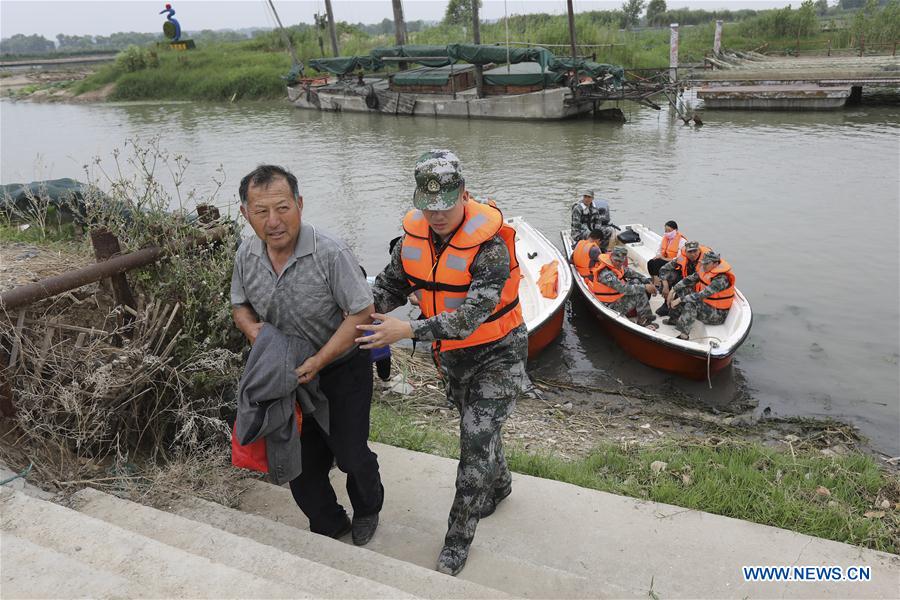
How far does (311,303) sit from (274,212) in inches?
15.4

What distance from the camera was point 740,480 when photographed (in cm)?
394

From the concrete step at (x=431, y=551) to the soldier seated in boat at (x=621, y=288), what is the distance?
17.1 feet

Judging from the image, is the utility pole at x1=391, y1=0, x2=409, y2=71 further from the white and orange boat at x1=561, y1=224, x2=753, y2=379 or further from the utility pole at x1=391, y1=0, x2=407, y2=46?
the white and orange boat at x1=561, y1=224, x2=753, y2=379

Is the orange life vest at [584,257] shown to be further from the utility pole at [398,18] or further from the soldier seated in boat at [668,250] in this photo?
the utility pole at [398,18]

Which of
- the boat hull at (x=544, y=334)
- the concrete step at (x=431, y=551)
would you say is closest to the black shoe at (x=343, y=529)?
the concrete step at (x=431, y=551)

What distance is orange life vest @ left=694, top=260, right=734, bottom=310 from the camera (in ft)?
24.3

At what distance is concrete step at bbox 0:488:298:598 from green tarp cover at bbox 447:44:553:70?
25522 mm

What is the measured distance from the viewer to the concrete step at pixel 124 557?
1963mm

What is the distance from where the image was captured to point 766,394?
24.0 feet

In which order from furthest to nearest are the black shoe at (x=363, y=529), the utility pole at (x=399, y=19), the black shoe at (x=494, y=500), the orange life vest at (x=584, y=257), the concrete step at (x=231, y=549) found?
the utility pole at (x=399, y=19)
the orange life vest at (x=584, y=257)
the black shoe at (x=494, y=500)
the black shoe at (x=363, y=529)
the concrete step at (x=231, y=549)

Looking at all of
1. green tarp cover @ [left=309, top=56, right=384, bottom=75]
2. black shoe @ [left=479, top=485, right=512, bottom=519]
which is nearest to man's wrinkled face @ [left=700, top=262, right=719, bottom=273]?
black shoe @ [left=479, top=485, right=512, bottom=519]

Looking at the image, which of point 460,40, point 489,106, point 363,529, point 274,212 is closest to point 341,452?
point 363,529

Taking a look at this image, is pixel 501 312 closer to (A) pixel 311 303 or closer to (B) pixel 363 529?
(A) pixel 311 303

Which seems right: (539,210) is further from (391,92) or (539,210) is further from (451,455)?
(391,92)
